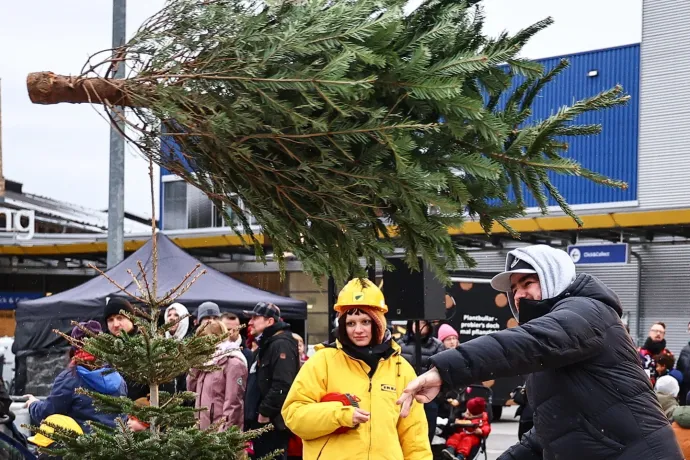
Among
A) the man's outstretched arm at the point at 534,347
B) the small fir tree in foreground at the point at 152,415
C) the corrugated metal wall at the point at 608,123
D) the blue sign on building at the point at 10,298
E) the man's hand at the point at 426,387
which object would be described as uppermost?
the corrugated metal wall at the point at 608,123

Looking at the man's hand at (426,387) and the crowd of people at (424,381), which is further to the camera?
the crowd of people at (424,381)

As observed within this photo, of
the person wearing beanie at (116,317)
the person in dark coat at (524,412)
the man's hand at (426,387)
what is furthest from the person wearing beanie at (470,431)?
the man's hand at (426,387)

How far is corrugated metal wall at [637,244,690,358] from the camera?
2595cm

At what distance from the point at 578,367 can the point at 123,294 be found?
33.1ft

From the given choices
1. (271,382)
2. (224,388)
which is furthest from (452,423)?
(271,382)

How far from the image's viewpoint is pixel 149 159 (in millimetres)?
4016

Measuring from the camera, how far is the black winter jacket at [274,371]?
8.83 meters

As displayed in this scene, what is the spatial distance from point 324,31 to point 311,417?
2692mm

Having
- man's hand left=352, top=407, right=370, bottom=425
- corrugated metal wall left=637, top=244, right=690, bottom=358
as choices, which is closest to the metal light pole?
man's hand left=352, top=407, right=370, bottom=425

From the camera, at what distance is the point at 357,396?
19.3 ft

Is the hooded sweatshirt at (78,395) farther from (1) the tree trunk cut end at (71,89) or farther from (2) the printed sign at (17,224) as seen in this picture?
(2) the printed sign at (17,224)

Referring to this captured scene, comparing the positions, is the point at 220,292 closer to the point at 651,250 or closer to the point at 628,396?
the point at 628,396

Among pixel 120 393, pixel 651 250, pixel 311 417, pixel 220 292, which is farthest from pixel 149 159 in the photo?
pixel 651 250

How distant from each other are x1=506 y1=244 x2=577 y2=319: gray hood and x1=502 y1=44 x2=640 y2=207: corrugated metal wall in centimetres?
2342
